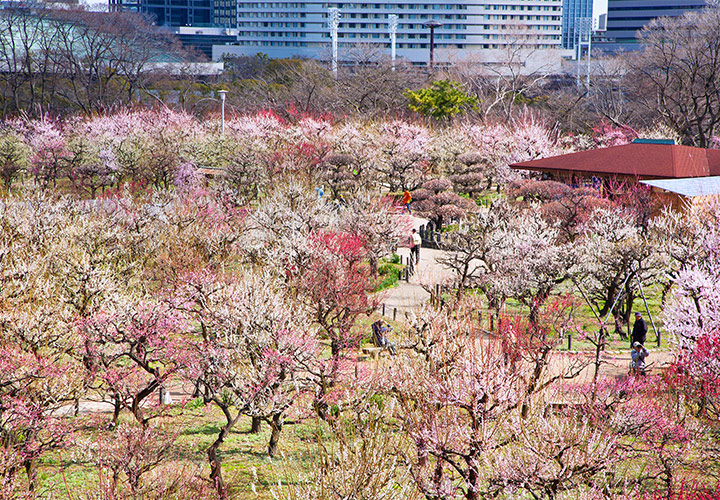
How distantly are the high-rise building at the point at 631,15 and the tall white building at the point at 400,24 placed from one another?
1027 centimetres

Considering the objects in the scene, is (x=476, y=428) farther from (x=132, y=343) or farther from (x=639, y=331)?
(x=639, y=331)

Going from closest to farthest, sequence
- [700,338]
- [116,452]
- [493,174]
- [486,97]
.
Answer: [116,452]
[700,338]
[493,174]
[486,97]

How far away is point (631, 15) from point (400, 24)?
44.1 m

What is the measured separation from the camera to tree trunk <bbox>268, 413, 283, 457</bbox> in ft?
47.9

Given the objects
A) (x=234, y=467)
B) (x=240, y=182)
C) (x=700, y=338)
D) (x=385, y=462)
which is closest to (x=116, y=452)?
(x=234, y=467)

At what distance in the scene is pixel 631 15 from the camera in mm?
148125

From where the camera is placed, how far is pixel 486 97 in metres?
72.4

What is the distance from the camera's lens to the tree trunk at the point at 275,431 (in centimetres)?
1459

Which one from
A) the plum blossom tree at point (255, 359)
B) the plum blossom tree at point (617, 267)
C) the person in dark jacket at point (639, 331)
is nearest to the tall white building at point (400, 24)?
the plum blossom tree at point (617, 267)

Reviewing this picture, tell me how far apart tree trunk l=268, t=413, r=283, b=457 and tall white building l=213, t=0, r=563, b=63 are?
133 m

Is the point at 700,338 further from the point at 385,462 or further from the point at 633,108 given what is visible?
the point at 633,108

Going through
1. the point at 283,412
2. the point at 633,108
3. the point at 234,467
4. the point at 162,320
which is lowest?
the point at 234,467

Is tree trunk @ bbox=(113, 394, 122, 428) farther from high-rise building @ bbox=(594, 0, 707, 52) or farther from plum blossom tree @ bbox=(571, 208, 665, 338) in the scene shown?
high-rise building @ bbox=(594, 0, 707, 52)

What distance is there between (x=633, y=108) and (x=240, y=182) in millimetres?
40166
